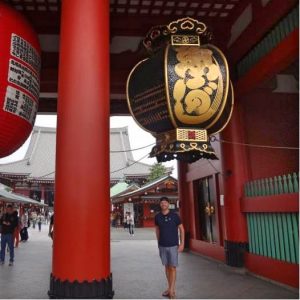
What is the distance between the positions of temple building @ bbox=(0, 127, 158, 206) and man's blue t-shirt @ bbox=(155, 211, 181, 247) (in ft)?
98.7

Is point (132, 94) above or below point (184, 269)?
above

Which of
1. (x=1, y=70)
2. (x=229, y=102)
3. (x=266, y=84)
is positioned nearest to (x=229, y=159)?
(x=266, y=84)

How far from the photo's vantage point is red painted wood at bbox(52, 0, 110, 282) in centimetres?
422

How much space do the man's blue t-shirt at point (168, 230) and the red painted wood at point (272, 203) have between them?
1.91 m

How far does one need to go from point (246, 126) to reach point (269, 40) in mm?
2003

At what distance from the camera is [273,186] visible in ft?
20.4

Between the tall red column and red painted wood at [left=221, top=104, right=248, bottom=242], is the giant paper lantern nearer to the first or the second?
the tall red column

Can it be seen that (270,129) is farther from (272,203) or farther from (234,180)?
(272,203)

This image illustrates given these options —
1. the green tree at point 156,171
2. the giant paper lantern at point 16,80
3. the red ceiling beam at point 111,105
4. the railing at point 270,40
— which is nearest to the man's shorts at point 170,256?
the giant paper lantern at point 16,80

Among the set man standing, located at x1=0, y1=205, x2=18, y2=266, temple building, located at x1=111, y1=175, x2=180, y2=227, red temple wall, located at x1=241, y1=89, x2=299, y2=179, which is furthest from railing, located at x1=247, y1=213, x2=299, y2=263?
temple building, located at x1=111, y1=175, x2=180, y2=227

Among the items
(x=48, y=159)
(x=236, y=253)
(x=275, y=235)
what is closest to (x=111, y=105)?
(x=236, y=253)

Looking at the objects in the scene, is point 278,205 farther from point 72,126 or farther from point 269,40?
point 72,126

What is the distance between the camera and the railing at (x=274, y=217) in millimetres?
5613

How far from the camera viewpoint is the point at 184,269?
7594 mm
